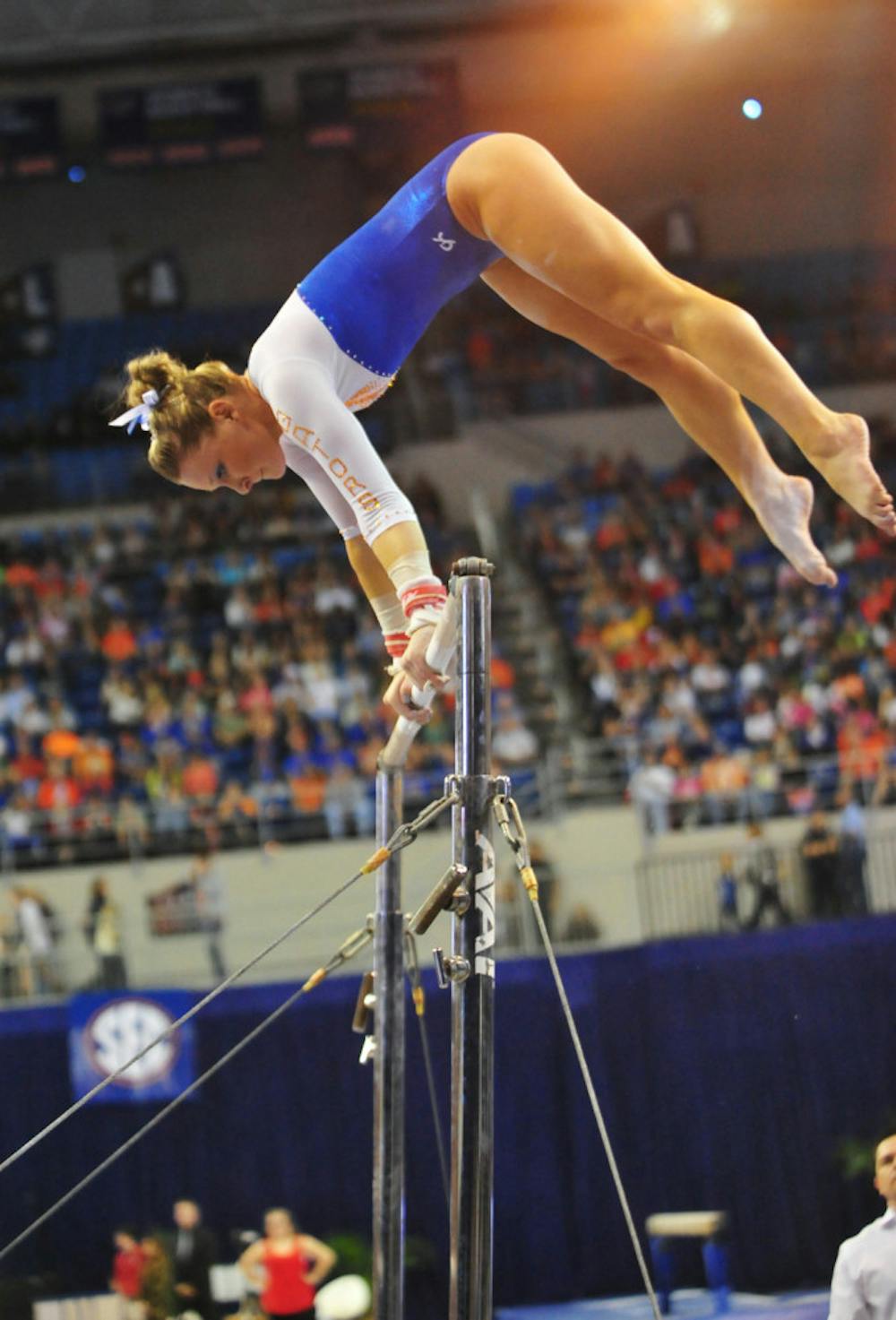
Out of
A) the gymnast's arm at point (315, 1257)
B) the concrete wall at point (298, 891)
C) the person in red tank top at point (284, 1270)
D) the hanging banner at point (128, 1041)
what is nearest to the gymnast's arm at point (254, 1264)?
the person in red tank top at point (284, 1270)

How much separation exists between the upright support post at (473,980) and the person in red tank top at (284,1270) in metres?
4.03

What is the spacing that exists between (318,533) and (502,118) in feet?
14.2

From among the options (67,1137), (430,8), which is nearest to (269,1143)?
(67,1137)

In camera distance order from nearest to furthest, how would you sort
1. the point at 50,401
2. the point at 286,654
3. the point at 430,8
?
the point at 286,654 → the point at 430,8 → the point at 50,401

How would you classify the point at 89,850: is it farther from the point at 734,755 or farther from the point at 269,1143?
the point at 734,755

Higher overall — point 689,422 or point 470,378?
point 470,378

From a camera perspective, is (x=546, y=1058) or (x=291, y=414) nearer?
(x=291, y=414)

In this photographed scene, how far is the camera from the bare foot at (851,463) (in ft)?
7.84

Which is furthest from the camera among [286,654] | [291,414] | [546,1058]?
[286,654]

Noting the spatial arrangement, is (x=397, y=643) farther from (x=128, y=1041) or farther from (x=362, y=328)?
(x=128, y=1041)

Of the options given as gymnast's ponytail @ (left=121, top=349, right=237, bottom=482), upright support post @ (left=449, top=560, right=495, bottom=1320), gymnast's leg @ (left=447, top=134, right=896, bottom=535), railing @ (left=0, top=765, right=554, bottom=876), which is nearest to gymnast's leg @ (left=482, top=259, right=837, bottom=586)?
gymnast's leg @ (left=447, top=134, right=896, bottom=535)

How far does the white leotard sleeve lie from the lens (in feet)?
8.45

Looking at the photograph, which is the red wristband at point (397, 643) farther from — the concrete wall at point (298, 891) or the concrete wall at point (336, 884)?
the concrete wall at point (298, 891)

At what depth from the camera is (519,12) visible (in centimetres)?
1318
